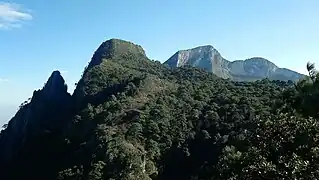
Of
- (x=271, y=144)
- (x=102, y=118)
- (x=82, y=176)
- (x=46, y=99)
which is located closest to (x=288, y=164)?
(x=271, y=144)

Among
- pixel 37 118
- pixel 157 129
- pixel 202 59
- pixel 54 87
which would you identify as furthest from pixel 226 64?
pixel 157 129

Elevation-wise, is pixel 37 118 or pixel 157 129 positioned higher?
pixel 37 118

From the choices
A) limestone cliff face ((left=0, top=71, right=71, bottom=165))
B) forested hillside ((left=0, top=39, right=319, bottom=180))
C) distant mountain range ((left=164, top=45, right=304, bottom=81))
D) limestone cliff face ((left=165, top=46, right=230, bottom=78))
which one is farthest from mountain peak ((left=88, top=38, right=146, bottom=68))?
limestone cliff face ((left=165, top=46, right=230, bottom=78))

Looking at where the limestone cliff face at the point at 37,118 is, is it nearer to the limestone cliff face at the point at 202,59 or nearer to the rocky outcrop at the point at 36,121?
Result: the rocky outcrop at the point at 36,121

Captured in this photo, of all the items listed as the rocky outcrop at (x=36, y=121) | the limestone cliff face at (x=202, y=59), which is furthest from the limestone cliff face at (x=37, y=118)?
the limestone cliff face at (x=202, y=59)

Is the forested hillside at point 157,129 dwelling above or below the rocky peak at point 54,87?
below

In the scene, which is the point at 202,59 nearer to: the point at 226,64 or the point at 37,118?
the point at 226,64

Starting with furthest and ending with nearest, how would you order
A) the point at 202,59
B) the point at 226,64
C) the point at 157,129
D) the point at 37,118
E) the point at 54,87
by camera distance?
the point at 226,64 → the point at 202,59 → the point at 54,87 → the point at 37,118 → the point at 157,129
